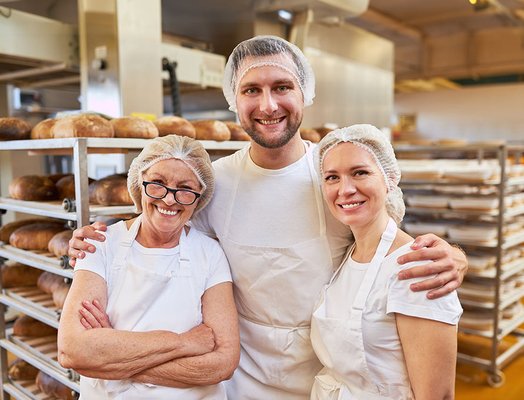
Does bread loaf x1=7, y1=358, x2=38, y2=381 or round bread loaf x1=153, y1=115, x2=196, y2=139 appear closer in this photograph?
round bread loaf x1=153, y1=115, x2=196, y2=139

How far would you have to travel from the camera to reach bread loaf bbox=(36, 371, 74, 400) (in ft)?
6.64

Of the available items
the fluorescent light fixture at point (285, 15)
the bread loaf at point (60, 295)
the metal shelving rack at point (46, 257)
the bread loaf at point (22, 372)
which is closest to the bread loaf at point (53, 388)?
the metal shelving rack at point (46, 257)

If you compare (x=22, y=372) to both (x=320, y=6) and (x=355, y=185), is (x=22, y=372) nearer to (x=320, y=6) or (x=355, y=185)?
(x=355, y=185)

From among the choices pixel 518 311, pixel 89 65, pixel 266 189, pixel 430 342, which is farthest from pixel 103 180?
pixel 518 311

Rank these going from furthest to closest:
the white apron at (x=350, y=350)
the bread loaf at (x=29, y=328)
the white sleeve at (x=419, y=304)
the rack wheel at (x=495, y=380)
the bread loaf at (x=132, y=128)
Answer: the rack wheel at (x=495, y=380), the bread loaf at (x=29, y=328), the bread loaf at (x=132, y=128), the white apron at (x=350, y=350), the white sleeve at (x=419, y=304)

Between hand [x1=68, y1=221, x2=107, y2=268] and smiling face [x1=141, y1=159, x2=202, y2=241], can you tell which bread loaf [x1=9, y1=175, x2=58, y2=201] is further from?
smiling face [x1=141, y1=159, x2=202, y2=241]

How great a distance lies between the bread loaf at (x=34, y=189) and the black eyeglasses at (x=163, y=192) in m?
0.95

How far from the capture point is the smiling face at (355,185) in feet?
4.49

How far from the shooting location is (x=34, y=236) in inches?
83.0

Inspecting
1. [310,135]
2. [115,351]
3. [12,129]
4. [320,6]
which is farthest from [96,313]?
[320,6]

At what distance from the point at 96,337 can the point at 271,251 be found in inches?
24.3

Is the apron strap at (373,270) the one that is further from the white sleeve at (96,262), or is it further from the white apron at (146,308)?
the white sleeve at (96,262)

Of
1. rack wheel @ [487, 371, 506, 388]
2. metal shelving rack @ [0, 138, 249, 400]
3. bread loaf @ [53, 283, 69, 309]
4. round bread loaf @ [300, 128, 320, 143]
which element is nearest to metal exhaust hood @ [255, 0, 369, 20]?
round bread loaf @ [300, 128, 320, 143]

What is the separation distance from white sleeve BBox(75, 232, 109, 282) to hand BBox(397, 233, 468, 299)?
2.98ft
